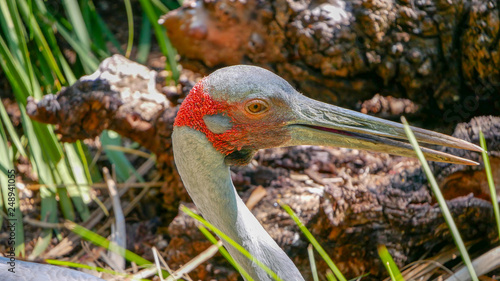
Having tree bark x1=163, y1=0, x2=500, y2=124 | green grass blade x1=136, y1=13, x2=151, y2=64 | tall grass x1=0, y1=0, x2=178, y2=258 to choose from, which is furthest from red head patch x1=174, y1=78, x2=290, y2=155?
green grass blade x1=136, y1=13, x2=151, y2=64

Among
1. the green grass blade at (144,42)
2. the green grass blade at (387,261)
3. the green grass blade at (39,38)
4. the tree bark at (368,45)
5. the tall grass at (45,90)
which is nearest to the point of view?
the green grass blade at (387,261)

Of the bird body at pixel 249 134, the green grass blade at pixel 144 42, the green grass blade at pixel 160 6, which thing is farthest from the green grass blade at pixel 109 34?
the bird body at pixel 249 134

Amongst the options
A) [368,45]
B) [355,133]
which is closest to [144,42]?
[368,45]

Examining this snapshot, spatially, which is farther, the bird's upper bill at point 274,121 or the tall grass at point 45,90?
the tall grass at point 45,90

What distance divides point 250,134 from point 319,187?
711 millimetres

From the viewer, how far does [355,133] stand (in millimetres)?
1413

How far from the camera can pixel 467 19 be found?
2.19m

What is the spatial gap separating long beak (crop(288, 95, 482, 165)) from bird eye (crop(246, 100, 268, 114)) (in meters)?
0.09

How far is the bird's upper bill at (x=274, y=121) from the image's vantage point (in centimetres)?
137

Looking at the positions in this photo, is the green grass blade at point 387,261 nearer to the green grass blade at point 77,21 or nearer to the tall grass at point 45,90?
the tall grass at point 45,90

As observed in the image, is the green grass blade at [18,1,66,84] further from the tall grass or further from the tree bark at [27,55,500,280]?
the tree bark at [27,55,500,280]

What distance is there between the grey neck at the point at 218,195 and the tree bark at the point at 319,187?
498mm

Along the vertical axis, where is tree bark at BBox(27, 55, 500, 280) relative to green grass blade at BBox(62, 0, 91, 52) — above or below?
below

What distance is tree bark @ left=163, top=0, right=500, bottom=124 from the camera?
2172 mm
